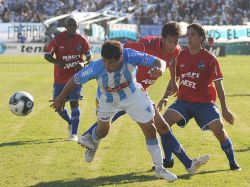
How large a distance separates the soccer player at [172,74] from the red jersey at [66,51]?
121 inches

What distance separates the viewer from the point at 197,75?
827 centimetres

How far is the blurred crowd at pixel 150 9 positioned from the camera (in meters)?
47.8

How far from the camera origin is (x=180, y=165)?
28.9 feet

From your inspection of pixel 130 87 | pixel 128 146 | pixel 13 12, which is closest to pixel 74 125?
pixel 128 146

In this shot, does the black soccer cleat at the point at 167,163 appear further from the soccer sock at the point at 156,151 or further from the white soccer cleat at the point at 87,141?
the white soccer cleat at the point at 87,141

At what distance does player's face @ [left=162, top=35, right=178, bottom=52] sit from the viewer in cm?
816

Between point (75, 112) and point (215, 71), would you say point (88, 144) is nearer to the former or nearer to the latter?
point (215, 71)

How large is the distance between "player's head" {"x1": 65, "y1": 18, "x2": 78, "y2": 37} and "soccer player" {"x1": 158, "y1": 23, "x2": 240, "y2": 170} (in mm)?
3204

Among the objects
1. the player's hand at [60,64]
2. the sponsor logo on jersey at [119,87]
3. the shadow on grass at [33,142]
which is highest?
the sponsor logo on jersey at [119,87]

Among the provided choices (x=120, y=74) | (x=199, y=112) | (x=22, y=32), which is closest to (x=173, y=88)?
(x=199, y=112)

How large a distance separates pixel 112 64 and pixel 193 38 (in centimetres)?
151

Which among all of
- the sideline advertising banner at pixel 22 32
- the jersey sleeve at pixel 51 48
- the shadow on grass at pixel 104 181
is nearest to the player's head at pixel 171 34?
the shadow on grass at pixel 104 181

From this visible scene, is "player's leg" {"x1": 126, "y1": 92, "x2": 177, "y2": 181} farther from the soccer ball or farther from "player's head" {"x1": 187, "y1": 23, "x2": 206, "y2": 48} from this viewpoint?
the soccer ball

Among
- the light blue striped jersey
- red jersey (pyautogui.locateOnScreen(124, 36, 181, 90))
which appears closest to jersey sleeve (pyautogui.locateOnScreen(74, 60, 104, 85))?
the light blue striped jersey
